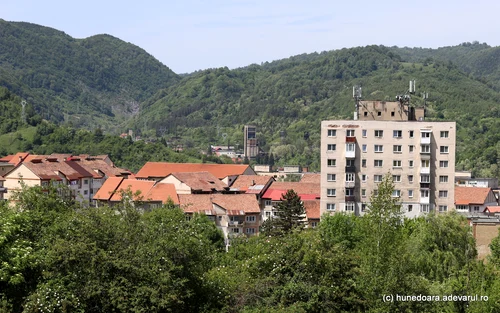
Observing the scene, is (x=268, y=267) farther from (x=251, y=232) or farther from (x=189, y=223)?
(x=251, y=232)

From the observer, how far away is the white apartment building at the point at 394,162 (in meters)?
60.8

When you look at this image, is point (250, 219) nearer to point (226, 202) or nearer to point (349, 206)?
point (226, 202)

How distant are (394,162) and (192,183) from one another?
2997 cm

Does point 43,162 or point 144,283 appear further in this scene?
point 43,162

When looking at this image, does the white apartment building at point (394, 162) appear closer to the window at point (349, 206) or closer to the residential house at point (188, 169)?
the window at point (349, 206)

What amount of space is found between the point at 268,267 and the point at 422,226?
17.2 m

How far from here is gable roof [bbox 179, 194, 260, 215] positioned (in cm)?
7325

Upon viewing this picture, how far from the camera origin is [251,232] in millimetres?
74688

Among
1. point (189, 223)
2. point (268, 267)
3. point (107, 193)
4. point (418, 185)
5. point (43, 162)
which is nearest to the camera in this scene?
point (268, 267)

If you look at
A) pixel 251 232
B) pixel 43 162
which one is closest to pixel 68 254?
pixel 251 232

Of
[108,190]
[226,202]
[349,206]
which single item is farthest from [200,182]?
[349,206]

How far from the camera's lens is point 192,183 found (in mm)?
85750

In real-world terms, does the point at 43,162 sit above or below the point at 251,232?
above

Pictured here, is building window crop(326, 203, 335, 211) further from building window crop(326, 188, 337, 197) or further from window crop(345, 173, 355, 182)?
window crop(345, 173, 355, 182)
